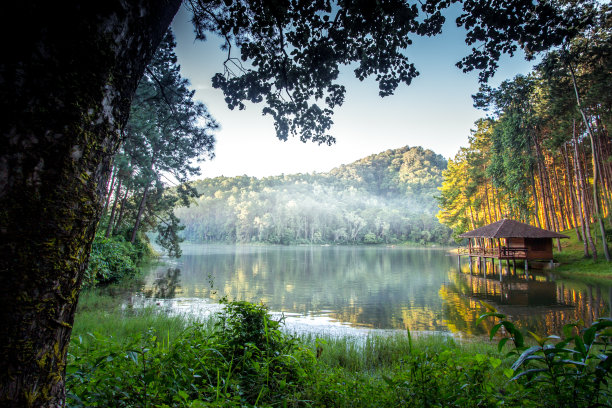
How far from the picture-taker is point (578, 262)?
19.6 meters

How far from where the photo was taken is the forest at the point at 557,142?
54.9ft

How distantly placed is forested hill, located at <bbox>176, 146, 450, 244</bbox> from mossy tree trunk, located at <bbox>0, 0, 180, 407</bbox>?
59075 millimetres

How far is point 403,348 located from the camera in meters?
5.76

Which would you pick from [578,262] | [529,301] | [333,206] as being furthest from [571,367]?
[333,206]

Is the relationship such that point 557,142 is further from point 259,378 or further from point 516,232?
point 259,378

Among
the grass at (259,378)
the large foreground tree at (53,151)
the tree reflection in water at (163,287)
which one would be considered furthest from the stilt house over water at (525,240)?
the large foreground tree at (53,151)

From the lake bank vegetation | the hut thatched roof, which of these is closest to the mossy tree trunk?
the lake bank vegetation

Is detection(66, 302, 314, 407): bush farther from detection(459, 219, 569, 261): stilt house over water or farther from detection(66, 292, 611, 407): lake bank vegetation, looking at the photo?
detection(459, 219, 569, 261): stilt house over water

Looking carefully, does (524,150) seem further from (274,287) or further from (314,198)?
(314,198)

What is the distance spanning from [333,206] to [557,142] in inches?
3275

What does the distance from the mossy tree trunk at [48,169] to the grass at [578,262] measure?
24.1 metres

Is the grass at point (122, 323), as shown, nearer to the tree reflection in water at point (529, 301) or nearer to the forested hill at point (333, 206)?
the tree reflection in water at point (529, 301)

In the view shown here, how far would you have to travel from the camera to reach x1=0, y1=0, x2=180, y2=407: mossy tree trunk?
3.39ft

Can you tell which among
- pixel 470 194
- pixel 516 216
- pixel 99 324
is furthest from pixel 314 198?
pixel 99 324
